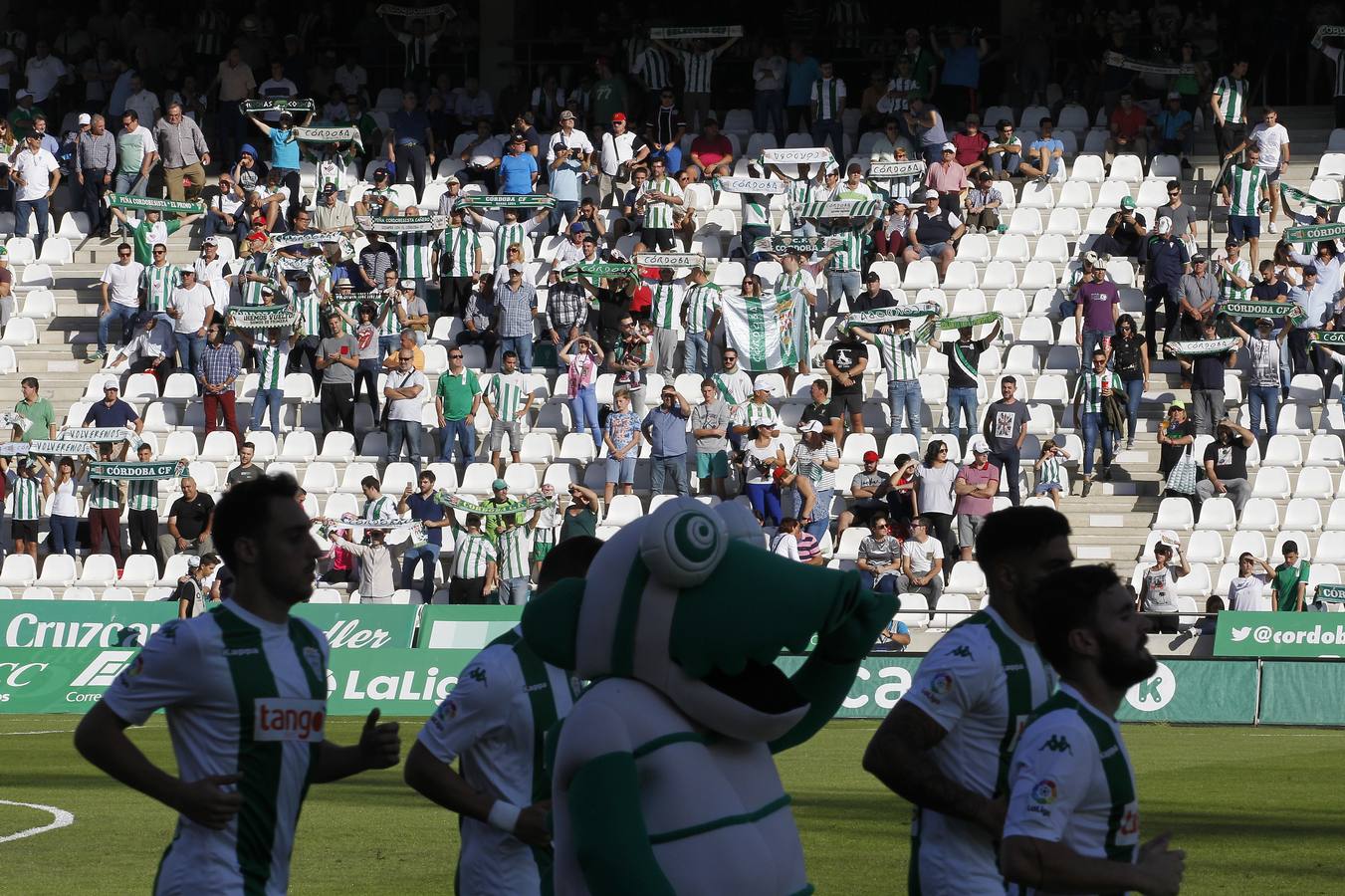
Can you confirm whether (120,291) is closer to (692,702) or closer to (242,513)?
(242,513)

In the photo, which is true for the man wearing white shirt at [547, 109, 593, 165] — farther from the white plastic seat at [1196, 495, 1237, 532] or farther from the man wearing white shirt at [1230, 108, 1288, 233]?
the white plastic seat at [1196, 495, 1237, 532]

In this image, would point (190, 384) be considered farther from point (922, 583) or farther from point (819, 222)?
point (922, 583)

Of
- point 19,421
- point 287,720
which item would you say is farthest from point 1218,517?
point 287,720

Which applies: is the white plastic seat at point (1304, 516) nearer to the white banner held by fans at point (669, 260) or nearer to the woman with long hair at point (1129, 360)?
the woman with long hair at point (1129, 360)

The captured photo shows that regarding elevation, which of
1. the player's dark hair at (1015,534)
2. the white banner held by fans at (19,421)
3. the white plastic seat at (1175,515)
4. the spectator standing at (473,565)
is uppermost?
the player's dark hair at (1015,534)

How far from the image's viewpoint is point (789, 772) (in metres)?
17.2

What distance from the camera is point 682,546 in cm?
421

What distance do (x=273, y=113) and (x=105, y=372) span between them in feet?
18.1

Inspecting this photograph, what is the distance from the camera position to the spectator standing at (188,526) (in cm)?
2577

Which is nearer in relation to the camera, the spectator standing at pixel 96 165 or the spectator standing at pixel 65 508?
the spectator standing at pixel 65 508

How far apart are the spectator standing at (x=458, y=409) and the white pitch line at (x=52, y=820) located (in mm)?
12176

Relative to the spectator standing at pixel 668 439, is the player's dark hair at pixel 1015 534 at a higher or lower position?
higher

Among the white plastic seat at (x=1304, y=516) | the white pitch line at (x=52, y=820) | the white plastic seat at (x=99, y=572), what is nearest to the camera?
the white pitch line at (x=52, y=820)

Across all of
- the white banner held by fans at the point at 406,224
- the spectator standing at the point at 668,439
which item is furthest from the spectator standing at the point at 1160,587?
the white banner held by fans at the point at 406,224
